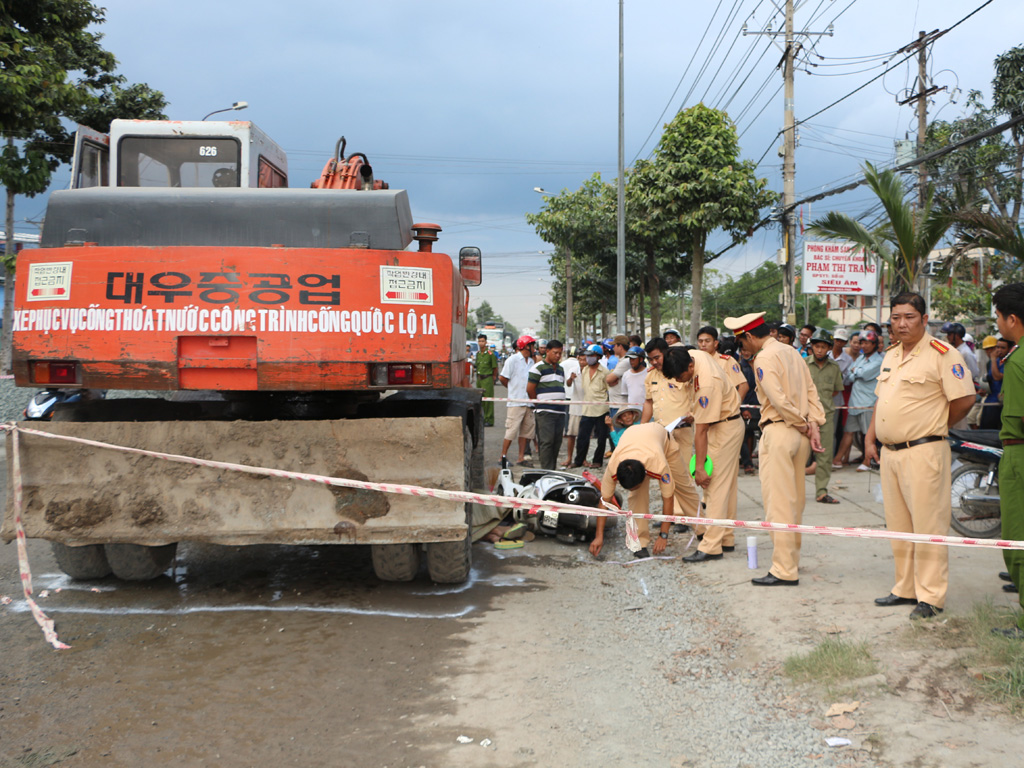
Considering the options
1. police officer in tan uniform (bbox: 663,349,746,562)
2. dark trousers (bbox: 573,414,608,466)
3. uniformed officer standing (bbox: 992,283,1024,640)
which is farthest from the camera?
dark trousers (bbox: 573,414,608,466)

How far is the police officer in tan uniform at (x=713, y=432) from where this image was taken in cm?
647

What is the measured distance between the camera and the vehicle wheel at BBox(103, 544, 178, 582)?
5602 millimetres

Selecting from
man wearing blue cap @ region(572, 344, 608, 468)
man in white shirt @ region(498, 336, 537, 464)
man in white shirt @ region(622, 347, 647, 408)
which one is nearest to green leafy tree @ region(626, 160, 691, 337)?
man in white shirt @ region(498, 336, 537, 464)

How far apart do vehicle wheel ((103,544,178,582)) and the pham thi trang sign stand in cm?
1673

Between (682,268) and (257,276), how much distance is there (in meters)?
24.9

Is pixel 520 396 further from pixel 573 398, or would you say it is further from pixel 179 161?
pixel 179 161

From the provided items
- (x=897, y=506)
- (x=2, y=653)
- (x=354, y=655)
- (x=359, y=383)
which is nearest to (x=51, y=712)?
(x=2, y=653)

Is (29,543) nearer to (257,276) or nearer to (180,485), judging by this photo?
(180,485)

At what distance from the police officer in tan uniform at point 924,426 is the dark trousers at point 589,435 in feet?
22.3

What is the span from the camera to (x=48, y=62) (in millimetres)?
13852

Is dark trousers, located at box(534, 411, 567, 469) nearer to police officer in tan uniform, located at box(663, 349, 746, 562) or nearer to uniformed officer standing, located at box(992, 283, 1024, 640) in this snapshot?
police officer in tan uniform, located at box(663, 349, 746, 562)

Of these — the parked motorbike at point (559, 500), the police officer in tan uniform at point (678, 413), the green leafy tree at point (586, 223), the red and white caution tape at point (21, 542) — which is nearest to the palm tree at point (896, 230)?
the police officer in tan uniform at point (678, 413)

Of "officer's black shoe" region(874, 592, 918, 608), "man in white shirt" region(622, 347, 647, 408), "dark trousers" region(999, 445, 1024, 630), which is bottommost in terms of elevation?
"officer's black shoe" region(874, 592, 918, 608)

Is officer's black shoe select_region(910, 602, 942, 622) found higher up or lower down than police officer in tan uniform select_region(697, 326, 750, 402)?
lower down
